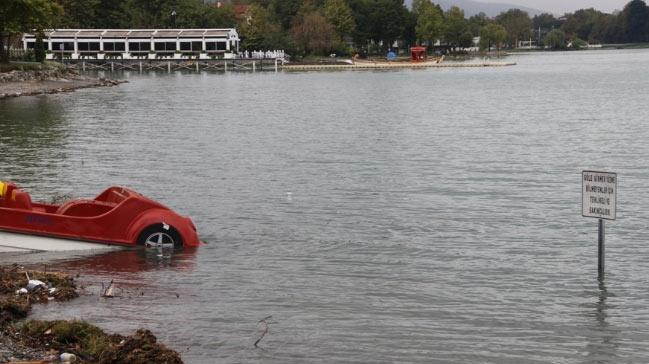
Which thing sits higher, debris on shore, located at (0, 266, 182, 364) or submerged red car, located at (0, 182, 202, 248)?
submerged red car, located at (0, 182, 202, 248)

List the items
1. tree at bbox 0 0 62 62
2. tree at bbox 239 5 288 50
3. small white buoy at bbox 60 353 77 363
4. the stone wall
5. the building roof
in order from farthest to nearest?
tree at bbox 239 5 288 50 < the building roof < tree at bbox 0 0 62 62 < the stone wall < small white buoy at bbox 60 353 77 363

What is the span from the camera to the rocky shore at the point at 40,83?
3351 inches

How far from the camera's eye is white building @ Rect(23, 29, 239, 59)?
176 meters

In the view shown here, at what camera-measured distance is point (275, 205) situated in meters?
26.4

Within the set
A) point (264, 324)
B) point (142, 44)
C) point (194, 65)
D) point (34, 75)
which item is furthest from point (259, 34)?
point (264, 324)

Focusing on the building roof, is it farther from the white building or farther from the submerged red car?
the submerged red car

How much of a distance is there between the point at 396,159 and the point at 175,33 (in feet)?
480

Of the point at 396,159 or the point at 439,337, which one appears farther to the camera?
the point at 396,159

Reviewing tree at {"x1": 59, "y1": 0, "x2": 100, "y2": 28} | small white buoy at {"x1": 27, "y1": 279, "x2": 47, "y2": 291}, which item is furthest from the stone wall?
tree at {"x1": 59, "y1": 0, "x2": 100, "y2": 28}

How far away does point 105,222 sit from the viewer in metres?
19.0

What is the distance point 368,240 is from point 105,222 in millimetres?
5938

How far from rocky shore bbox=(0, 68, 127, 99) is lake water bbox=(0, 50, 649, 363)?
32.9m

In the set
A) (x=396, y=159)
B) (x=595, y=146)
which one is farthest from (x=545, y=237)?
(x=595, y=146)

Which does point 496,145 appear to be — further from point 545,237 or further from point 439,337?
point 439,337
